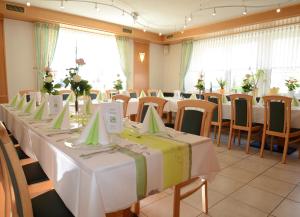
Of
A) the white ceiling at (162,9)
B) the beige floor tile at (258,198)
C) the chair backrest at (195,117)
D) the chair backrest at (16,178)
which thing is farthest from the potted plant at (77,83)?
the white ceiling at (162,9)

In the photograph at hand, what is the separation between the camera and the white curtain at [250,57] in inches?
216

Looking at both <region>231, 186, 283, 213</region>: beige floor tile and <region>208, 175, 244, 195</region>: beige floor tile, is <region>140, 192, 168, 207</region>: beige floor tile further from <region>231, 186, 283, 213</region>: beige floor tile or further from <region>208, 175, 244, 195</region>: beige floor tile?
<region>231, 186, 283, 213</region>: beige floor tile

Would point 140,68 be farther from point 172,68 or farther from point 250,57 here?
point 250,57

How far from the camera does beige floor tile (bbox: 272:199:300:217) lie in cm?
202

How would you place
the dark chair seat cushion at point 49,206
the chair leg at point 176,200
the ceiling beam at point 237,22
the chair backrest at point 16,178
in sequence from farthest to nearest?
1. the ceiling beam at point 237,22
2. the chair leg at point 176,200
3. the dark chair seat cushion at point 49,206
4. the chair backrest at point 16,178

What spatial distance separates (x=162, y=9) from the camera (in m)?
5.21

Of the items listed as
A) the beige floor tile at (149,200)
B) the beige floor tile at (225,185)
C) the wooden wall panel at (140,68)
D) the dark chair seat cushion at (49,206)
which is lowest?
the beige floor tile at (149,200)

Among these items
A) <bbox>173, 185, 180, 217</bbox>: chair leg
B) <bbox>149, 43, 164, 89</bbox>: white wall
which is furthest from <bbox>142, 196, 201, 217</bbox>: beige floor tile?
<bbox>149, 43, 164, 89</bbox>: white wall

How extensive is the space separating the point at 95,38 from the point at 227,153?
5085 mm

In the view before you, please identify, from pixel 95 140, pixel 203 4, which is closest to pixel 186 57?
pixel 203 4

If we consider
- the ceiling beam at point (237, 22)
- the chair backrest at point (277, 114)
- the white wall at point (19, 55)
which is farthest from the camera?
the white wall at point (19, 55)

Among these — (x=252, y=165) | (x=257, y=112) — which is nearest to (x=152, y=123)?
(x=252, y=165)

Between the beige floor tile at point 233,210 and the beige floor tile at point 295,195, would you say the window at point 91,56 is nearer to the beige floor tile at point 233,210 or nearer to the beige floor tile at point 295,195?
the beige floor tile at point 233,210

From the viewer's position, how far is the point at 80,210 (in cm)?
105
